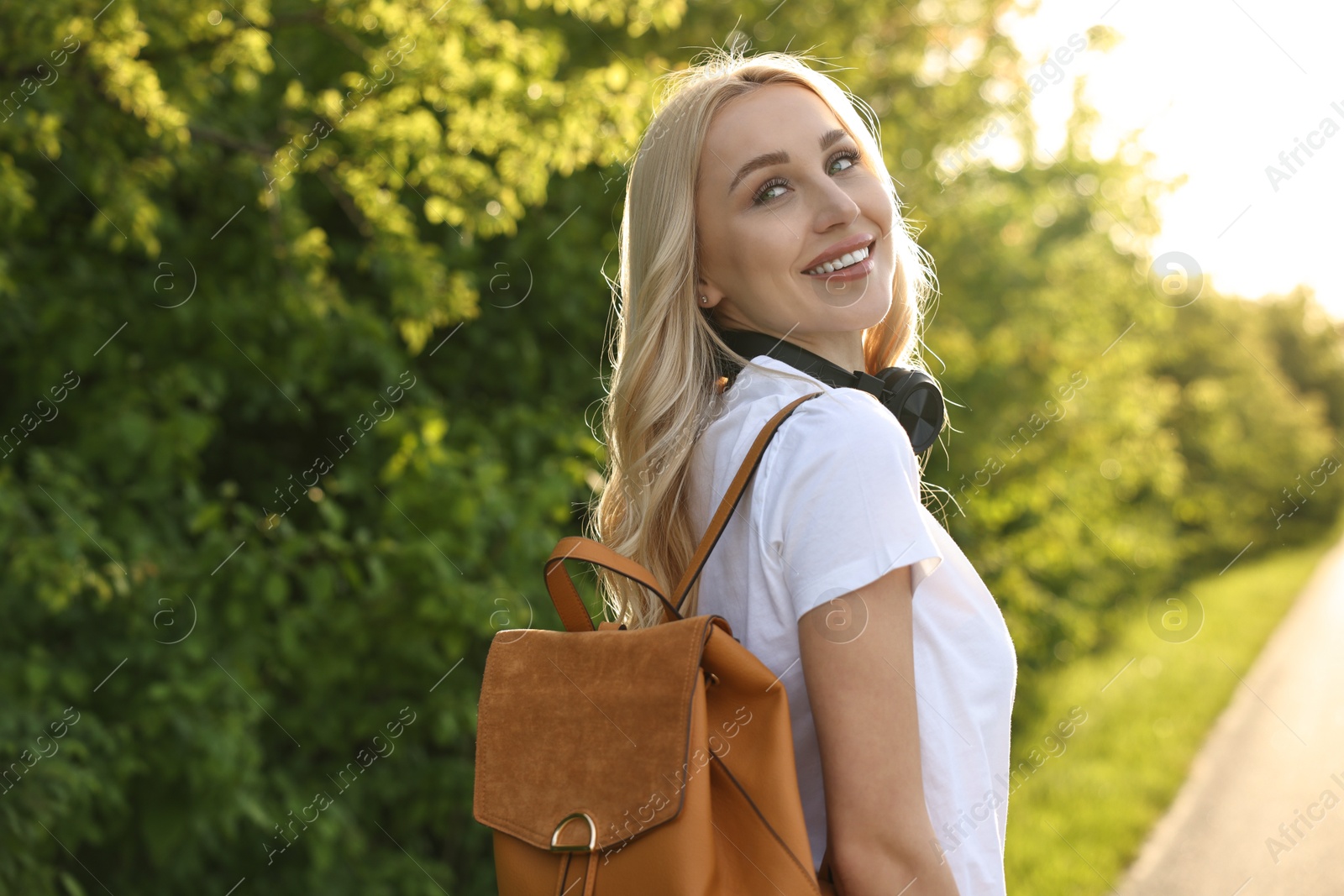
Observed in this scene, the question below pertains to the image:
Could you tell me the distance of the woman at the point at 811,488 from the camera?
1199 millimetres

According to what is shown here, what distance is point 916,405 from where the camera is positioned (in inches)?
60.5

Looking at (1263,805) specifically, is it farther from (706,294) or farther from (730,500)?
(730,500)

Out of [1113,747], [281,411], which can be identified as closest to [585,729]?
[281,411]

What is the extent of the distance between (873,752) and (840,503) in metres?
0.28

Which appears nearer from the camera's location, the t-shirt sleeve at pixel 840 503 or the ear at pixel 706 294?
the t-shirt sleeve at pixel 840 503

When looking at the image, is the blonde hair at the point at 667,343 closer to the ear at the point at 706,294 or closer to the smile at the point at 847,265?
the ear at the point at 706,294

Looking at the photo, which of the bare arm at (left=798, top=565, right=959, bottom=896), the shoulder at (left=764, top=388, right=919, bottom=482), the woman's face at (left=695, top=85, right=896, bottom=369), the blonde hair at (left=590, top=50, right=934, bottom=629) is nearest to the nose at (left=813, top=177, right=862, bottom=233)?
the woman's face at (left=695, top=85, right=896, bottom=369)

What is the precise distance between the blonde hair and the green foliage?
1909mm

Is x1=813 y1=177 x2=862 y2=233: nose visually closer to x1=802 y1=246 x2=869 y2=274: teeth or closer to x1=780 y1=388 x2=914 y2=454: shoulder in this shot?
x1=802 y1=246 x2=869 y2=274: teeth

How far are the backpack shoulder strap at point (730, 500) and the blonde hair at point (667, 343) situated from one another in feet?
0.51

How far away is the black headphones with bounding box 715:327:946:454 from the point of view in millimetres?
1521

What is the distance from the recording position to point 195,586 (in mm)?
3254

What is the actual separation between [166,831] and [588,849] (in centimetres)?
259

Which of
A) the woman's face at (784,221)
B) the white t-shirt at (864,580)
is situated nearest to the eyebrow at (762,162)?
the woman's face at (784,221)
